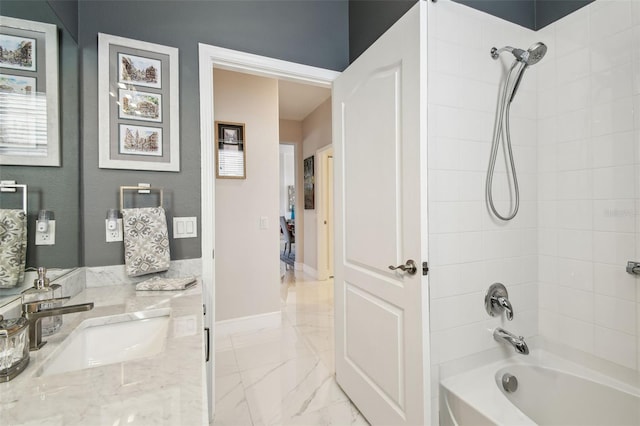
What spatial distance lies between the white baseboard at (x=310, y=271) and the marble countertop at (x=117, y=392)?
4.25 metres

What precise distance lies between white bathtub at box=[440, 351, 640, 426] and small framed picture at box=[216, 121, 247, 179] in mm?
2422

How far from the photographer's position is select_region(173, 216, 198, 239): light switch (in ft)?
5.30

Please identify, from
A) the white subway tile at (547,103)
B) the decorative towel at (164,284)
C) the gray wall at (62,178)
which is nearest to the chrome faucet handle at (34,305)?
the gray wall at (62,178)

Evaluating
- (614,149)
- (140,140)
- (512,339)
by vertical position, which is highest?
(140,140)

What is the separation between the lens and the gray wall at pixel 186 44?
1452mm

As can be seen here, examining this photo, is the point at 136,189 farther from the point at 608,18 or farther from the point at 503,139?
the point at 608,18

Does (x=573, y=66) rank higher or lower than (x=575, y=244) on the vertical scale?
higher

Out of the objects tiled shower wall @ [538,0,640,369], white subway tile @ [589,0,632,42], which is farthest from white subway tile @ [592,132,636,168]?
white subway tile @ [589,0,632,42]

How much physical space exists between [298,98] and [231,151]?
1.87m

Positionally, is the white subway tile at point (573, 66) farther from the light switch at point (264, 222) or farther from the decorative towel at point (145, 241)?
the light switch at point (264, 222)

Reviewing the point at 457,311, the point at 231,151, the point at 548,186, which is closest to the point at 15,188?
the point at 457,311

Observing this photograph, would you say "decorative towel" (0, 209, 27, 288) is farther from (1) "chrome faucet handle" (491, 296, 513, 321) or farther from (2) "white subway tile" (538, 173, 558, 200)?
(2) "white subway tile" (538, 173, 558, 200)

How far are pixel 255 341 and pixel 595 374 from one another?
2325 mm

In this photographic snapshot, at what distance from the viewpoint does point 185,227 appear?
1.63 metres
